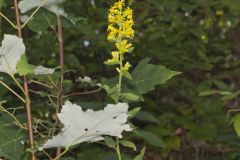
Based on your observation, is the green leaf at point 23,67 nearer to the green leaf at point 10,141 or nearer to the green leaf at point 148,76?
the green leaf at point 10,141

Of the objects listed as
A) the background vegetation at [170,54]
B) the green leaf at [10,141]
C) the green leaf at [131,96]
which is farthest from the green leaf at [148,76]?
the background vegetation at [170,54]

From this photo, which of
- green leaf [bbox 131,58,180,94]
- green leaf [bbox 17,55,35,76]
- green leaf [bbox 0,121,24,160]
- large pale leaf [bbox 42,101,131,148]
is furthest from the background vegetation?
large pale leaf [bbox 42,101,131,148]

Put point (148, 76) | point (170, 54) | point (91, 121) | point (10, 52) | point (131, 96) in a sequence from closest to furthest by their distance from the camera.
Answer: point (91, 121) → point (10, 52) → point (131, 96) → point (148, 76) → point (170, 54)

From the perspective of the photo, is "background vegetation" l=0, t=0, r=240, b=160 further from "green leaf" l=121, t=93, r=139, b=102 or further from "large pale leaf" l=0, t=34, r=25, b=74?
"large pale leaf" l=0, t=34, r=25, b=74

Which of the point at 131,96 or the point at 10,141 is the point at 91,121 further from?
the point at 10,141

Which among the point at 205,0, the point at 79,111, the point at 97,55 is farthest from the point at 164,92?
the point at 79,111

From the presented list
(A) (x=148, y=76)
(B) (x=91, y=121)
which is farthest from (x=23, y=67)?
(A) (x=148, y=76)
